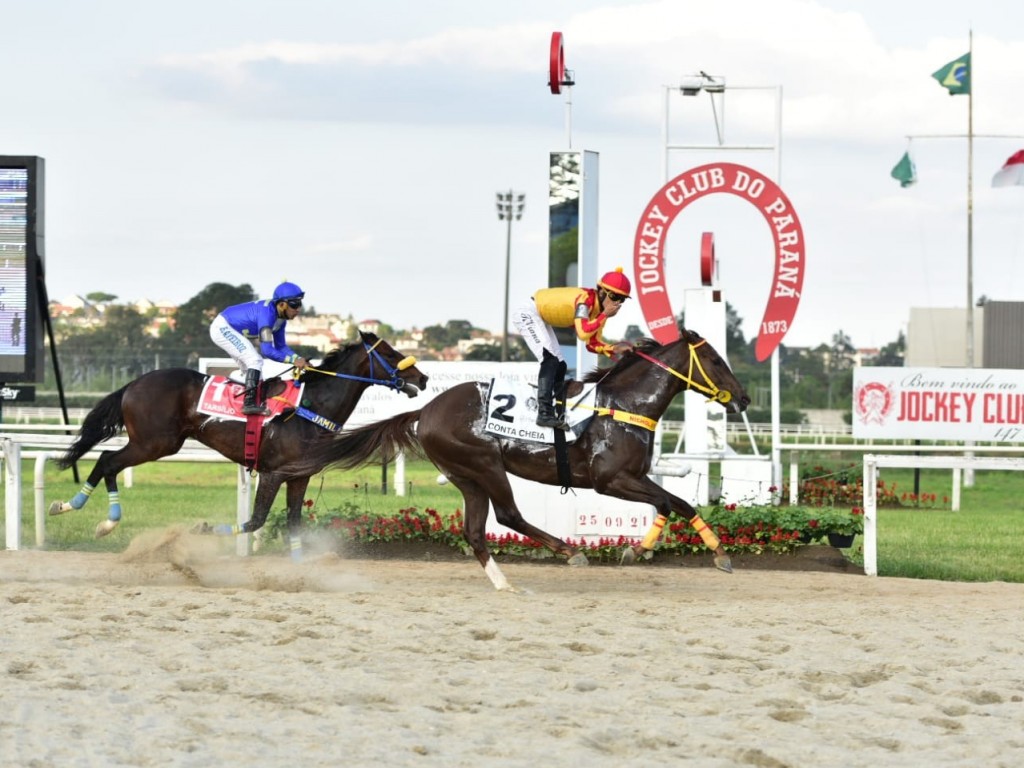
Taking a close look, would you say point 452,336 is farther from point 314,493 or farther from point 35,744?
point 35,744

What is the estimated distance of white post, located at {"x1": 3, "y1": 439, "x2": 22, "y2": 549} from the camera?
10898 millimetres

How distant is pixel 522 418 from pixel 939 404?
19.7 ft

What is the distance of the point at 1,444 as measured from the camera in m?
10.9

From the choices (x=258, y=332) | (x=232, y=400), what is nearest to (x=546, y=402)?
(x=258, y=332)

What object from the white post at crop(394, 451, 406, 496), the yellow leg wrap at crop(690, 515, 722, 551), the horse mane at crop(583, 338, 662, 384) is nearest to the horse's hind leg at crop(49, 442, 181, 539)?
the horse mane at crop(583, 338, 662, 384)

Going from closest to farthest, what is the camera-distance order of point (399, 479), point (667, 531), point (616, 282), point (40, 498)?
1. point (616, 282)
2. point (667, 531)
3. point (40, 498)
4. point (399, 479)

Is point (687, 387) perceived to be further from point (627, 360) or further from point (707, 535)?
point (707, 535)

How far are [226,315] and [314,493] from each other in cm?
786

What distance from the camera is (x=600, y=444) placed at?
28.3 ft

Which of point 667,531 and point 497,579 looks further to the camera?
point 667,531

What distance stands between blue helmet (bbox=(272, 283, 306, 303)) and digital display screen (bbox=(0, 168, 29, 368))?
318 cm

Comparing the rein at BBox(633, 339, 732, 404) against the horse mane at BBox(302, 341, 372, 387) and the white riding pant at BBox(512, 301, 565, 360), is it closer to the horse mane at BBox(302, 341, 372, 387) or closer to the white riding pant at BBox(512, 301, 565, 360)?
the white riding pant at BBox(512, 301, 565, 360)

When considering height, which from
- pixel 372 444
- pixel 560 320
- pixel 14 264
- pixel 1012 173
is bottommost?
pixel 372 444

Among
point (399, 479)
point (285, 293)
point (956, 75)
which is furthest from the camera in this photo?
point (956, 75)
